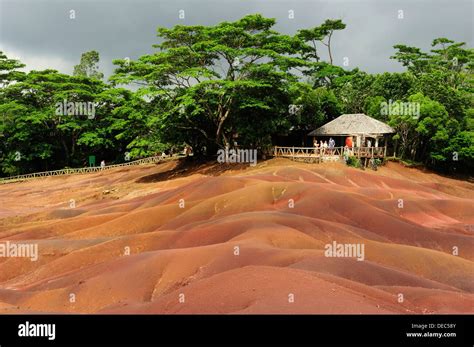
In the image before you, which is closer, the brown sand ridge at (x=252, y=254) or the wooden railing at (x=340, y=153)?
the brown sand ridge at (x=252, y=254)

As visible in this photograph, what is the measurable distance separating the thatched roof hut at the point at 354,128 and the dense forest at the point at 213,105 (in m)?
2.09

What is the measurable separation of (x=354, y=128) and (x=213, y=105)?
50.3 feet

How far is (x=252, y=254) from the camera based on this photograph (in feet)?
49.0

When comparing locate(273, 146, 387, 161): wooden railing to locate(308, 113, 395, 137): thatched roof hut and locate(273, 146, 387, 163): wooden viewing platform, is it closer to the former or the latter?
locate(273, 146, 387, 163): wooden viewing platform

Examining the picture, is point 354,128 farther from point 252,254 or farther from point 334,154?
point 252,254

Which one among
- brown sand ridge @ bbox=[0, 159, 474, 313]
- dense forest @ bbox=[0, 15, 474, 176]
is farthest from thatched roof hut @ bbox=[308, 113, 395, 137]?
brown sand ridge @ bbox=[0, 159, 474, 313]

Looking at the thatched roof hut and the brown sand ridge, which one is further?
the thatched roof hut

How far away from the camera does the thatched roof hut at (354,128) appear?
4712 cm

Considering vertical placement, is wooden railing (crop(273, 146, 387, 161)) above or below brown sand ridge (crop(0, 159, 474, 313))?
above

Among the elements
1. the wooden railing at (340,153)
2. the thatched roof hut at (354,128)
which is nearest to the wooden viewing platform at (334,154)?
the wooden railing at (340,153)

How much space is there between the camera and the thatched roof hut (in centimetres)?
4712

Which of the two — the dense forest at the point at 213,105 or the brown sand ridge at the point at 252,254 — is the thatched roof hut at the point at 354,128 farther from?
the brown sand ridge at the point at 252,254

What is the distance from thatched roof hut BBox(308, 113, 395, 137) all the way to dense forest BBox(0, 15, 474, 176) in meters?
2.09

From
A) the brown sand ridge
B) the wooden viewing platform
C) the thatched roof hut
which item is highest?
the thatched roof hut
